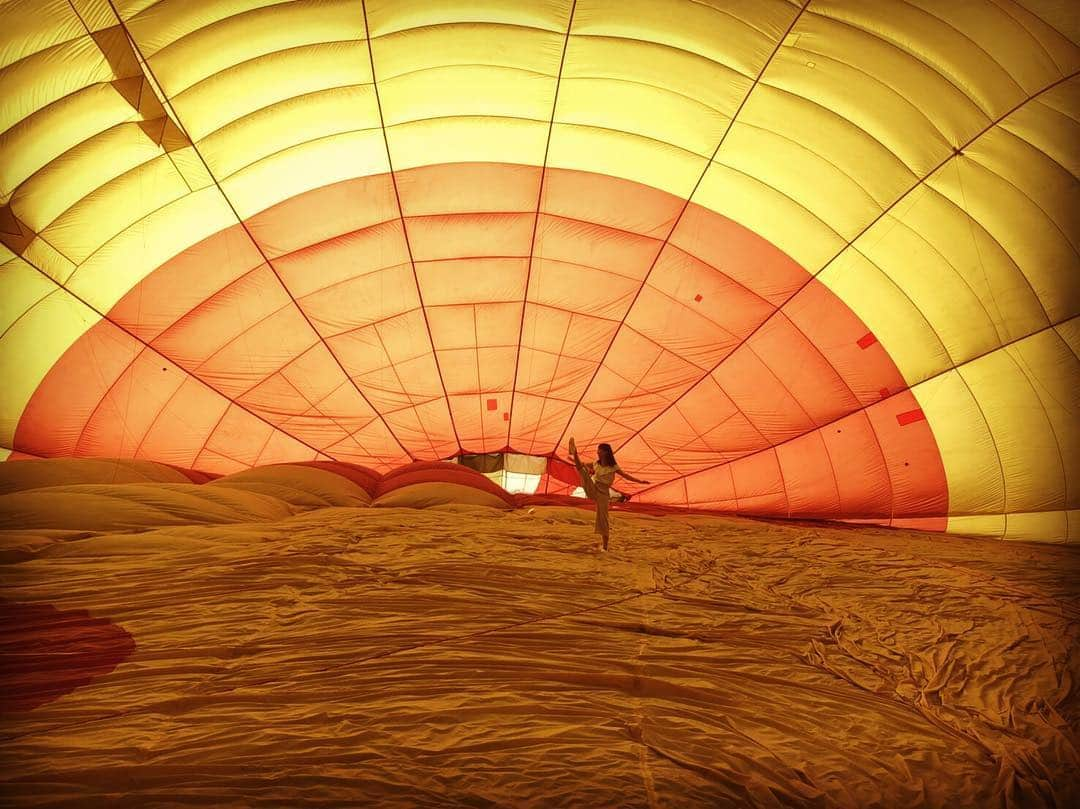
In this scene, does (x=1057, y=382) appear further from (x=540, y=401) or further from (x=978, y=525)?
(x=540, y=401)

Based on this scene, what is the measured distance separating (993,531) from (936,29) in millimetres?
5590

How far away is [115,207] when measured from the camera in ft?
19.9

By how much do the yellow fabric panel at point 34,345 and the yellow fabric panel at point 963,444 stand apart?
9308 millimetres

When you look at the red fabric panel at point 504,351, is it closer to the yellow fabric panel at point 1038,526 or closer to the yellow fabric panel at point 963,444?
the yellow fabric panel at point 963,444

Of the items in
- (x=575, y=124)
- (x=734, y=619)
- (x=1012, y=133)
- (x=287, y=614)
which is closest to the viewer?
(x=287, y=614)

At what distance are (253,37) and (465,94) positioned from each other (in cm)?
177

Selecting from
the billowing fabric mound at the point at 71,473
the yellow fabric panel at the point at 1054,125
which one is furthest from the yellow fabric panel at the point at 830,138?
the billowing fabric mound at the point at 71,473

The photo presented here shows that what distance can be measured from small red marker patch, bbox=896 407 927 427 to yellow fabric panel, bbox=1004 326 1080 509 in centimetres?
111

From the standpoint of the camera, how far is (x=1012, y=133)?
16.9ft

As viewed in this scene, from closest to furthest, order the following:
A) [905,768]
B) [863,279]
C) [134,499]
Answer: [905,768] → [134,499] → [863,279]

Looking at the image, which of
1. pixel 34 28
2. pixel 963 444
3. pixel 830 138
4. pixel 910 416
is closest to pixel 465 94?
pixel 34 28

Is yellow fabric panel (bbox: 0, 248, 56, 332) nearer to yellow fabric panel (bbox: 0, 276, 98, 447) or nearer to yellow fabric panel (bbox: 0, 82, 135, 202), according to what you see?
yellow fabric panel (bbox: 0, 276, 98, 447)

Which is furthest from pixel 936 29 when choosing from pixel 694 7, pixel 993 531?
pixel 993 531

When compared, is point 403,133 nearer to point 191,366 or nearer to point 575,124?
point 575,124
